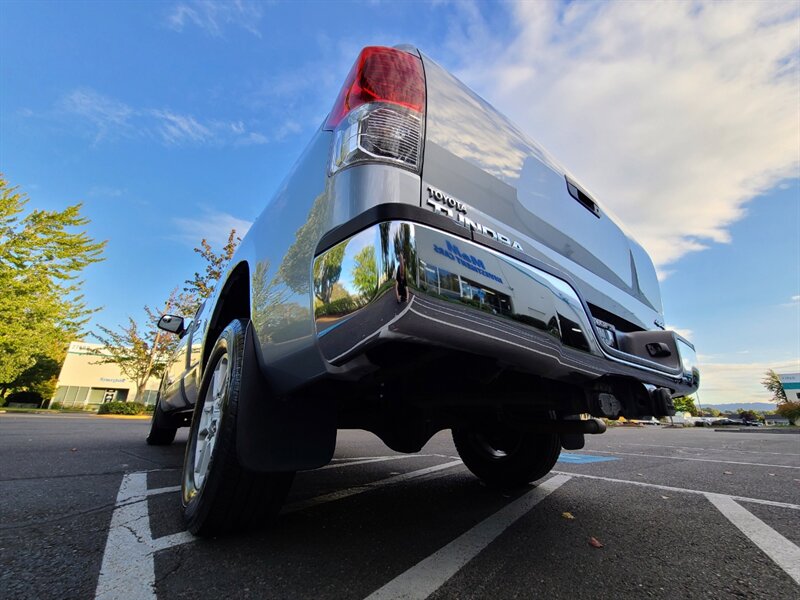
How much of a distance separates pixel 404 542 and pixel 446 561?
27 cm

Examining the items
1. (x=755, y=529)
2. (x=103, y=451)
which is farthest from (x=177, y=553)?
(x=103, y=451)

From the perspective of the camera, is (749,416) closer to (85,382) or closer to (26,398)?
(85,382)

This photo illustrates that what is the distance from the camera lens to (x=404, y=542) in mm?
1734

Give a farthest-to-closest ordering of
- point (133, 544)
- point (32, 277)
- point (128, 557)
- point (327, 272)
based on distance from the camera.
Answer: point (32, 277), point (133, 544), point (128, 557), point (327, 272)

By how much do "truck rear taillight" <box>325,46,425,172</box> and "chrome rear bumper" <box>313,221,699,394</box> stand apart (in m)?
0.29

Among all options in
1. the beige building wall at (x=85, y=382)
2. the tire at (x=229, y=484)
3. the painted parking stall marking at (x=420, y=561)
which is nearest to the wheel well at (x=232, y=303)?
the tire at (x=229, y=484)

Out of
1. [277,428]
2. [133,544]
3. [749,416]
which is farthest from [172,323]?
[749,416]

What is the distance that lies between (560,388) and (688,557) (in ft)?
2.97

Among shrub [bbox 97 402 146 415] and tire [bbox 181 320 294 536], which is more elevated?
shrub [bbox 97 402 146 415]

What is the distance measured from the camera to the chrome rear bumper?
1.00 meters

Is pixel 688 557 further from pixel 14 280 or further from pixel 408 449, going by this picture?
pixel 14 280

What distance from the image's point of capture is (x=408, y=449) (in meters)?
2.19

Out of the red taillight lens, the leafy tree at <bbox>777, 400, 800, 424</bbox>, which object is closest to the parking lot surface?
the red taillight lens

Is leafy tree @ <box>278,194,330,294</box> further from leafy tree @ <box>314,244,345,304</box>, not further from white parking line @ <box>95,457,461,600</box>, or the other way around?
white parking line @ <box>95,457,461,600</box>
